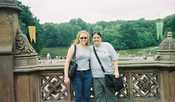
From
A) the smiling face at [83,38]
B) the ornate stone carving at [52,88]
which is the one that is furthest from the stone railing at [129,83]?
the smiling face at [83,38]

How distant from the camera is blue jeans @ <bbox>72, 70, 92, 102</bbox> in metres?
7.55

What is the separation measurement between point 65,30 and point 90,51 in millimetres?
92608

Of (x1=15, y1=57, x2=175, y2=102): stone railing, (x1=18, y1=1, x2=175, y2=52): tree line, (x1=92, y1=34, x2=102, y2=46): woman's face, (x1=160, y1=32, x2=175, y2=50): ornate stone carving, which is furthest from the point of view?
(x1=18, y1=1, x2=175, y2=52): tree line

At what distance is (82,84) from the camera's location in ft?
24.9

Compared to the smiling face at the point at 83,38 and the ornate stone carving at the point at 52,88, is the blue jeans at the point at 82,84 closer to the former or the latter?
the smiling face at the point at 83,38

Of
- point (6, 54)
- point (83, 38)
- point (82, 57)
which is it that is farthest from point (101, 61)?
point (6, 54)

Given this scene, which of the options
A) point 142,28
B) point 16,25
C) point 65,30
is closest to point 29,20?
point 65,30

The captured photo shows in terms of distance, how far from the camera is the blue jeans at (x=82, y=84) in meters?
7.55

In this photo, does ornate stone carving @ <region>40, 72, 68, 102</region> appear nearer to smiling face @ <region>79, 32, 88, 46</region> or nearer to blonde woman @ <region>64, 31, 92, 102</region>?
blonde woman @ <region>64, 31, 92, 102</region>

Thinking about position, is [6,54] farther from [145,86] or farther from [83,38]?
[145,86]

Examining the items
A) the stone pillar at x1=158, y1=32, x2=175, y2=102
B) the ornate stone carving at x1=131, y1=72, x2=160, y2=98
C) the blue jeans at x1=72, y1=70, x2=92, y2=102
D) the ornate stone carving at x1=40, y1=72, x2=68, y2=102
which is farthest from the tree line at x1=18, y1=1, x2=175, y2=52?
the blue jeans at x1=72, y1=70, x2=92, y2=102

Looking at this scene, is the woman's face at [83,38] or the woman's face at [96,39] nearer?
the woman's face at [83,38]

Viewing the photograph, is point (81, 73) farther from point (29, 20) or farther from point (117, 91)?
point (29, 20)

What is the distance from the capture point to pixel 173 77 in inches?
324
